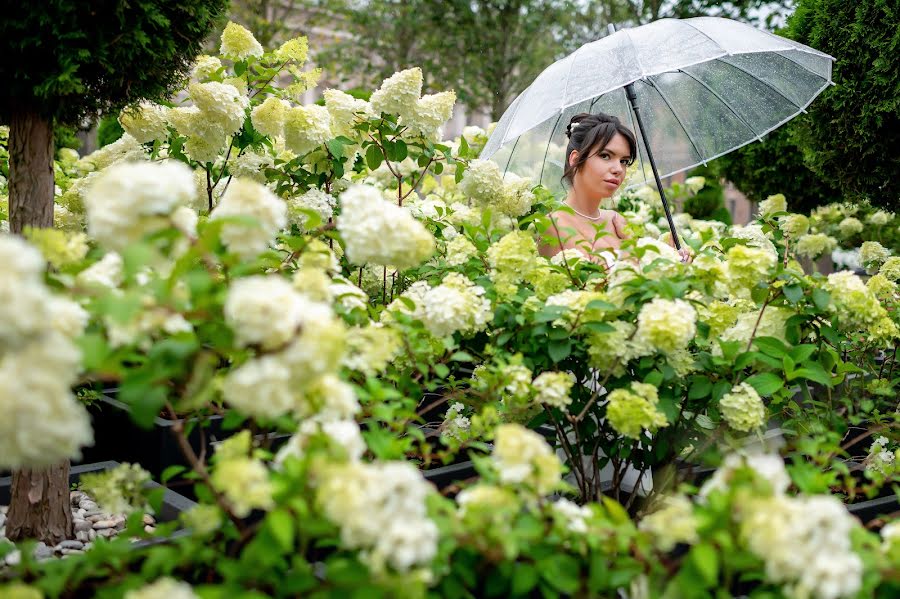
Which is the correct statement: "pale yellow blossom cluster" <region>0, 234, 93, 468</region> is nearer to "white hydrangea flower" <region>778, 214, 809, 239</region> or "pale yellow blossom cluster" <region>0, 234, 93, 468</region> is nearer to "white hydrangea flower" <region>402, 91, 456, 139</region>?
"white hydrangea flower" <region>402, 91, 456, 139</region>

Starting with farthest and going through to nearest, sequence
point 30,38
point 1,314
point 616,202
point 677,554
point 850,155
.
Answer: point 616,202 → point 850,155 → point 677,554 → point 30,38 → point 1,314

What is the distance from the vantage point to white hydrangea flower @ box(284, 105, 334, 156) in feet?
9.39

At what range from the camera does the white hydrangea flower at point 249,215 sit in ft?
4.62

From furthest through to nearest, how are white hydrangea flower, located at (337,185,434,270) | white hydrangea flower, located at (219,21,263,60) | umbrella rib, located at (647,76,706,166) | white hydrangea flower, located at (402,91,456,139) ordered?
umbrella rib, located at (647,76,706,166), white hydrangea flower, located at (219,21,263,60), white hydrangea flower, located at (402,91,456,139), white hydrangea flower, located at (337,185,434,270)

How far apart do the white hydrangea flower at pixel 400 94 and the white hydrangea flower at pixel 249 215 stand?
1463mm

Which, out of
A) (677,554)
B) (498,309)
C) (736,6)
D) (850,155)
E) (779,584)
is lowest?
(677,554)

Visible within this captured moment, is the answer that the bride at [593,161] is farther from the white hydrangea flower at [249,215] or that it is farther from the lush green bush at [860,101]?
the white hydrangea flower at [249,215]

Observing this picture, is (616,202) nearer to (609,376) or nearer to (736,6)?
(609,376)

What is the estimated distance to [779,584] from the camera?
1498 mm

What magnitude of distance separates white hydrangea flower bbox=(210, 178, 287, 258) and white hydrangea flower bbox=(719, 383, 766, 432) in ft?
4.62

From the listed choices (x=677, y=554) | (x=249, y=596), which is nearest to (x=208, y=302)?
(x=249, y=596)

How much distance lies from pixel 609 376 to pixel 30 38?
178cm

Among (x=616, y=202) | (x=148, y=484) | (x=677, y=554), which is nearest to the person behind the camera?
(x=677, y=554)

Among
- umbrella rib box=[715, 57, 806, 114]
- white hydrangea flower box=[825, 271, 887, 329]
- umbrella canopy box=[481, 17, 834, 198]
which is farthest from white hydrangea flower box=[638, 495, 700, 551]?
umbrella rib box=[715, 57, 806, 114]
